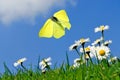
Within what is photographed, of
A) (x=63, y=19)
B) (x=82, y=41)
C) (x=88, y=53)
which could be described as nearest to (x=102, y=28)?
(x=82, y=41)

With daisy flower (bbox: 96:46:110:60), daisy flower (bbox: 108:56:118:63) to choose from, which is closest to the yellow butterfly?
daisy flower (bbox: 96:46:110:60)

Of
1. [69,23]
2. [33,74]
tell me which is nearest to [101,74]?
[69,23]

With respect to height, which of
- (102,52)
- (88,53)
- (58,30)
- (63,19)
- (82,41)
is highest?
(82,41)

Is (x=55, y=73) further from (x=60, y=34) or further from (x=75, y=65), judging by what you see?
(x=60, y=34)

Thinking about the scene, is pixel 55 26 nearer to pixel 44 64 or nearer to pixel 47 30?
pixel 47 30

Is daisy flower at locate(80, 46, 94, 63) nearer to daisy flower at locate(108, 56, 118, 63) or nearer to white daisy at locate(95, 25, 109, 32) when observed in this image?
daisy flower at locate(108, 56, 118, 63)

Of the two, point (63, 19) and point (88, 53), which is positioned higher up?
point (88, 53)

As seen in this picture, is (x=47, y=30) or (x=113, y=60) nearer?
(x=47, y=30)

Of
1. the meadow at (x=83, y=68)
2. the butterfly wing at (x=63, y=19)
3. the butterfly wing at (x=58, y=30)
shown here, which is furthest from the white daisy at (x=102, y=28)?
the butterfly wing at (x=58, y=30)
